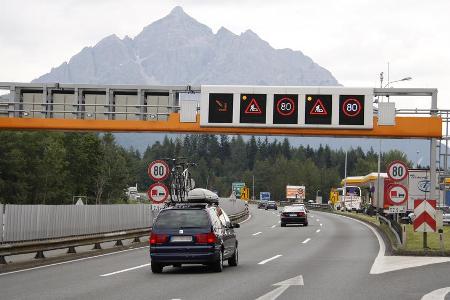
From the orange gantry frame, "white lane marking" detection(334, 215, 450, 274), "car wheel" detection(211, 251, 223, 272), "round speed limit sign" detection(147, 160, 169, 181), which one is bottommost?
"white lane marking" detection(334, 215, 450, 274)

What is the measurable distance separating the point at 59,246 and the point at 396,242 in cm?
1107

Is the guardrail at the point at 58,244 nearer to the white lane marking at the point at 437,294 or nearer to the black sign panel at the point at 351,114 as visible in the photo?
the black sign panel at the point at 351,114

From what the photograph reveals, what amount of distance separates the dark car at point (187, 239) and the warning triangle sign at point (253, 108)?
60.1ft

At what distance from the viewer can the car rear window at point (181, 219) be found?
59.5ft

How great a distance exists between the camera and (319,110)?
36375 millimetres

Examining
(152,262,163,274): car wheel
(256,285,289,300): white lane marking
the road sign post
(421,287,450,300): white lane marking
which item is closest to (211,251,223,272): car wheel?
(152,262,163,274): car wheel

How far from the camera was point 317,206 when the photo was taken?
106 m

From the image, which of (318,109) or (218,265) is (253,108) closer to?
(318,109)

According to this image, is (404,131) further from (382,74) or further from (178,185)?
(382,74)

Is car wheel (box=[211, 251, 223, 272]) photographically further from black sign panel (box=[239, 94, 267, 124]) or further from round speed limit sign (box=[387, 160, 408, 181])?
black sign panel (box=[239, 94, 267, 124])

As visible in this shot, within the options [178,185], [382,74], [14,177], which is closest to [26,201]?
[14,177]

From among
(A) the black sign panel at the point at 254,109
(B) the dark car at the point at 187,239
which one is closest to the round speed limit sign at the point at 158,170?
(A) the black sign panel at the point at 254,109

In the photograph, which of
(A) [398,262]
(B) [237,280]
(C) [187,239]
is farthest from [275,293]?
(A) [398,262]

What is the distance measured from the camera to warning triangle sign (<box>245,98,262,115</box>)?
120 ft
